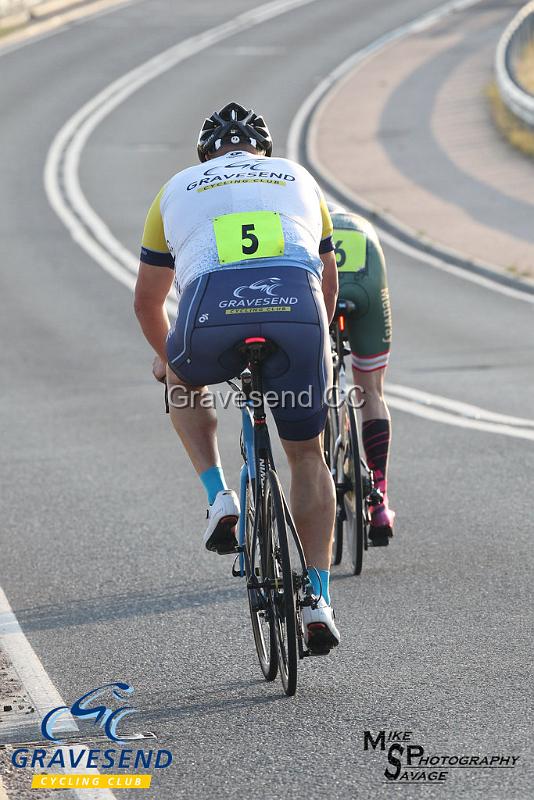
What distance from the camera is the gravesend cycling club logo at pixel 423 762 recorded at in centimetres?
440

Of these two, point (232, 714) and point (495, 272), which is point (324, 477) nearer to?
point (232, 714)

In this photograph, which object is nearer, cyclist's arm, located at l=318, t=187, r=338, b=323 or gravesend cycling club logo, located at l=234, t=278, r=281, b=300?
gravesend cycling club logo, located at l=234, t=278, r=281, b=300

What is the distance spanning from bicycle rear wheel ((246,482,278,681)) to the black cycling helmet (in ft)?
4.41

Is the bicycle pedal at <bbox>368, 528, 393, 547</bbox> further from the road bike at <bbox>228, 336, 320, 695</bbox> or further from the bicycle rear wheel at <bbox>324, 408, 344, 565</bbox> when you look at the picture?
the road bike at <bbox>228, 336, 320, 695</bbox>

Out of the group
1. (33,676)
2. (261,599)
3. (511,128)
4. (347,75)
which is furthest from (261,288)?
(347,75)

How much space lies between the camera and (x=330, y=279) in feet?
18.7

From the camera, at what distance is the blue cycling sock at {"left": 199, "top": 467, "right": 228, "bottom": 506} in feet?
18.7

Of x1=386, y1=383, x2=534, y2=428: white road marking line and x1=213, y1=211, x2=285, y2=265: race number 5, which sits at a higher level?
x1=213, y1=211, x2=285, y2=265: race number 5

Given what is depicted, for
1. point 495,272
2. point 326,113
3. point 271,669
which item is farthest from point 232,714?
point 326,113

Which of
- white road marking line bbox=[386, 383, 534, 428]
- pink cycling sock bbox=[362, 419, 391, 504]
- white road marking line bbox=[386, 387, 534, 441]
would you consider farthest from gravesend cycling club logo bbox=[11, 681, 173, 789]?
white road marking line bbox=[386, 383, 534, 428]

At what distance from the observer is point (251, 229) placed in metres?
5.00

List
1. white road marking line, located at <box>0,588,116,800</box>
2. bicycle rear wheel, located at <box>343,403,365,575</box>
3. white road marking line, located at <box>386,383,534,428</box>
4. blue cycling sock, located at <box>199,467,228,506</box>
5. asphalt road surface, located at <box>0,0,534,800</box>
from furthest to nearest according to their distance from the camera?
1. white road marking line, located at <box>386,383,534,428</box>
2. bicycle rear wheel, located at <box>343,403,365,575</box>
3. blue cycling sock, located at <box>199,467,228,506</box>
4. asphalt road surface, located at <box>0,0,534,800</box>
5. white road marking line, located at <box>0,588,116,800</box>

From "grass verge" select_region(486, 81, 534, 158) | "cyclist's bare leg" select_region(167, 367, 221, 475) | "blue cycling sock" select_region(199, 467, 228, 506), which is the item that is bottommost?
"grass verge" select_region(486, 81, 534, 158)

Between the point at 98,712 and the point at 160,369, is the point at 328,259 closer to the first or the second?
the point at 160,369
